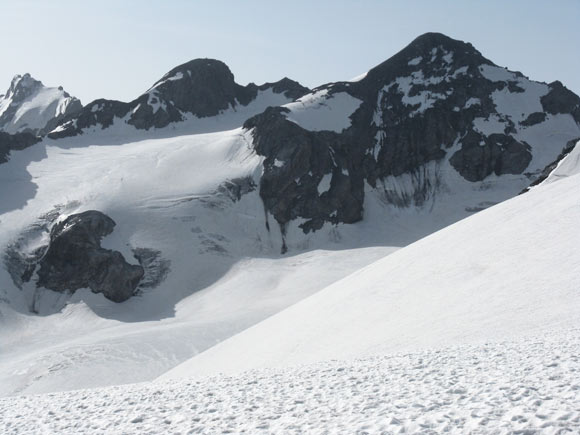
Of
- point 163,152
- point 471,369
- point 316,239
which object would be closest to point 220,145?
point 163,152

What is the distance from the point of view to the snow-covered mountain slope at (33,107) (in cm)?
16762

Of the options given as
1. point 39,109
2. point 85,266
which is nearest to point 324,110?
point 85,266

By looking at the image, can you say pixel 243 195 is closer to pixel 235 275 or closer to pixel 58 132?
pixel 235 275

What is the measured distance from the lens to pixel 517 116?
105188 mm

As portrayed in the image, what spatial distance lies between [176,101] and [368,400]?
124m

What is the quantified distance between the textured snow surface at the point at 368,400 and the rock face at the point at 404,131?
222 feet

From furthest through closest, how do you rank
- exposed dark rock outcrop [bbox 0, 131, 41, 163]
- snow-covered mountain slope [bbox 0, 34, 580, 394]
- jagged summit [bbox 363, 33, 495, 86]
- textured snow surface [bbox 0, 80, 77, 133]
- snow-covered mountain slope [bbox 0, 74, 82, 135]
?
textured snow surface [bbox 0, 80, 77, 133] < snow-covered mountain slope [bbox 0, 74, 82, 135] < jagged summit [bbox 363, 33, 495, 86] < exposed dark rock outcrop [bbox 0, 131, 41, 163] < snow-covered mountain slope [bbox 0, 34, 580, 394]

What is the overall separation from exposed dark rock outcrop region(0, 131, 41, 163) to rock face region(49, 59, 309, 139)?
24.2 ft

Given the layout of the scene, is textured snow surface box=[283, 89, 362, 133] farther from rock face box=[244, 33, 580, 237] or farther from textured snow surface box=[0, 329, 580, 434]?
textured snow surface box=[0, 329, 580, 434]

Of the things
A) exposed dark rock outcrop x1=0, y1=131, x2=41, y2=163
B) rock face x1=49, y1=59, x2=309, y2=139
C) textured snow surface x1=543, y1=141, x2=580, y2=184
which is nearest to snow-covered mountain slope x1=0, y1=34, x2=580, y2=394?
rock face x1=49, y1=59, x2=309, y2=139

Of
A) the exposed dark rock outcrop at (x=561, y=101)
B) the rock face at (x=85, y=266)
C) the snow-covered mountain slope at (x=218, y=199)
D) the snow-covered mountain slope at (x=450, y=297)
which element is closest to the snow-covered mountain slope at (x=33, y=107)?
the snow-covered mountain slope at (x=218, y=199)

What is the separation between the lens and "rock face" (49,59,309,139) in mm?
120188

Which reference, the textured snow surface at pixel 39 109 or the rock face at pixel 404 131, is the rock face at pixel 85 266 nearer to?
the rock face at pixel 404 131

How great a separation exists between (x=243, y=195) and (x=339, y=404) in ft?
244
